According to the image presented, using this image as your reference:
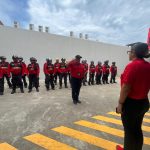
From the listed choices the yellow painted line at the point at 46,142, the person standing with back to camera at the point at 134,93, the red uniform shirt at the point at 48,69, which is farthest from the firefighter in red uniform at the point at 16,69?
the person standing with back to camera at the point at 134,93

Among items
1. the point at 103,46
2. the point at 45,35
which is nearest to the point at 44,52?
the point at 45,35

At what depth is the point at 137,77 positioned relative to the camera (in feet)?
9.48

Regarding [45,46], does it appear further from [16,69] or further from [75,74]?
[75,74]

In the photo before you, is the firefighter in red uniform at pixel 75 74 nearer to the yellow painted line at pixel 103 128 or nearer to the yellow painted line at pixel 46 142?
the yellow painted line at pixel 103 128

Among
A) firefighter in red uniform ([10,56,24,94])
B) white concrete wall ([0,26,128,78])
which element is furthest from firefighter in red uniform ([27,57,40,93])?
white concrete wall ([0,26,128,78])

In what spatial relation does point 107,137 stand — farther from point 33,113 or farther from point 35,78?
point 35,78

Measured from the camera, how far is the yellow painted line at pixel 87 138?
13.7ft

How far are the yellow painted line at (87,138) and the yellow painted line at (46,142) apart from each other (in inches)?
19.4

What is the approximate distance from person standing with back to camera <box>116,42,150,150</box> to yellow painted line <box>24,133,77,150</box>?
4.68 feet

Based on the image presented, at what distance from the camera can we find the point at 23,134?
4770 mm

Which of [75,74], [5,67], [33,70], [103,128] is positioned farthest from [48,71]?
[103,128]

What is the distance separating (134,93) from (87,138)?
78.8 inches

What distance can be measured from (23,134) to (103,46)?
20.5m

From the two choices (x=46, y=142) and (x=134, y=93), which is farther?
Result: (x=46, y=142)
